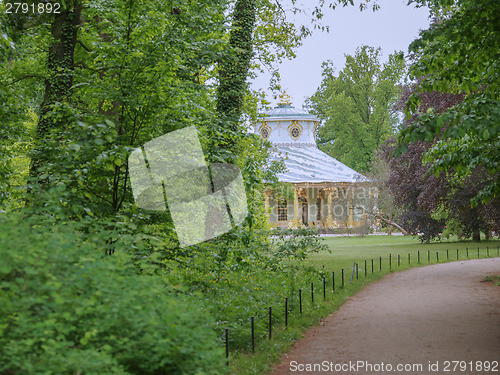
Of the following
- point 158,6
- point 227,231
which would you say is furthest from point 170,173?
point 158,6

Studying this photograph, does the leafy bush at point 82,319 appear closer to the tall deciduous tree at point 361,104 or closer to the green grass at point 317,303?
the green grass at point 317,303

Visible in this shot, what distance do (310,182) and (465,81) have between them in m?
37.9

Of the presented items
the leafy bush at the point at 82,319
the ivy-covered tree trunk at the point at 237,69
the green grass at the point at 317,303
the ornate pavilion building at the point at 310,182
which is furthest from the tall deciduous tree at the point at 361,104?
the leafy bush at the point at 82,319

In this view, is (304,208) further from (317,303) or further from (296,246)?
(317,303)

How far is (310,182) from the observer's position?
46.9 metres

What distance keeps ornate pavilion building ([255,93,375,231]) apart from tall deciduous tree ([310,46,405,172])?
2.90 meters

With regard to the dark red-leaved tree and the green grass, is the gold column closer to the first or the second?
the dark red-leaved tree

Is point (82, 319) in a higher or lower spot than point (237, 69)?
lower

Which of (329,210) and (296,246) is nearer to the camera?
(296,246)

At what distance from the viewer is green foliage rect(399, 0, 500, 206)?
23.1 ft

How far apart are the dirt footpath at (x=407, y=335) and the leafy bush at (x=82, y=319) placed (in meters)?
3.59

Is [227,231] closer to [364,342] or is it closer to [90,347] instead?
[364,342]

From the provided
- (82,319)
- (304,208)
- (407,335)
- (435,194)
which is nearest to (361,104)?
(304,208)

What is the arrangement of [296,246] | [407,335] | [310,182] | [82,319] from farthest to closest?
[310,182] → [296,246] → [407,335] → [82,319]
